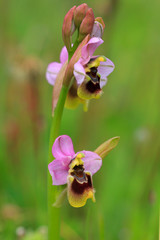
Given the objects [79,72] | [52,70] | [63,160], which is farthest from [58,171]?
[52,70]

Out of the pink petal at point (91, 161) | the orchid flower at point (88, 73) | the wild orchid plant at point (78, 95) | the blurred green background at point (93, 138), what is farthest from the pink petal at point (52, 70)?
the blurred green background at point (93, 138)

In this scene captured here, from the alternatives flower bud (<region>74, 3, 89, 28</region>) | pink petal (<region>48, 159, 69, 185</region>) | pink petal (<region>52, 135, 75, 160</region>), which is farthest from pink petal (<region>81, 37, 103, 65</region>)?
pink petal (<region>48, 159, 69, 185</region>)

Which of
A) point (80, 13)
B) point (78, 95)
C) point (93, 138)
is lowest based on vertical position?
point (93, 138)

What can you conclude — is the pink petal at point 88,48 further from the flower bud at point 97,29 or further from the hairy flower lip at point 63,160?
the hairy flower lip at point 63,160

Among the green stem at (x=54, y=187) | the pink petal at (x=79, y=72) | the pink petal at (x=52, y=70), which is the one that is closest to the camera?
the pink petal at (x=79, y=72)

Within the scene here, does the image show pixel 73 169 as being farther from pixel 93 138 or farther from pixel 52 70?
pixel 93 138

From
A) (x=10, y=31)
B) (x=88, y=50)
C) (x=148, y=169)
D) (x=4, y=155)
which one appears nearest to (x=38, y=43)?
(x=10, y=31)

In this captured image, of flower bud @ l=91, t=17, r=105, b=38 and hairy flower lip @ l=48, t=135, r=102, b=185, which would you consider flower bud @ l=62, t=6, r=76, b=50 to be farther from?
hairy flower lip @ l=48, t=135, r=102, b=185
